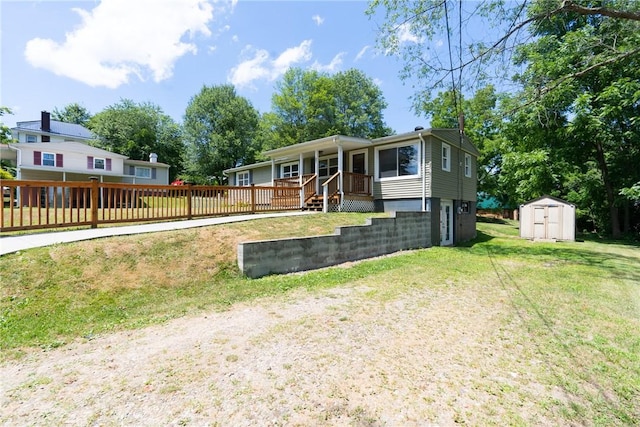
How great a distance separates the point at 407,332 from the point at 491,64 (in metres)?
6.53

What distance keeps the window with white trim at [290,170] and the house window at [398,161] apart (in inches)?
224

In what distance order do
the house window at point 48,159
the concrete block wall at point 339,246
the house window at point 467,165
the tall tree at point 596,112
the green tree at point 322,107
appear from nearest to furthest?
the concrete block wall at point 339,246, the tall tree at point 596,112, the house window at point 467,165, the house window at point 48,159, the green tree at point 322,107

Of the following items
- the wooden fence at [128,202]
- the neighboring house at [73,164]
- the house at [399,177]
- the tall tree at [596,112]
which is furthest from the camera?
the neighboring house at [73,164]

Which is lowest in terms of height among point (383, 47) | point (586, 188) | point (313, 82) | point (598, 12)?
point (586, 188)

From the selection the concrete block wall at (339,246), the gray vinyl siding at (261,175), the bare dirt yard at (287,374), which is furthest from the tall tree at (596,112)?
the gray vinyl siding at (261,175)

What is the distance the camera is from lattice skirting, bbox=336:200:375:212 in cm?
1294

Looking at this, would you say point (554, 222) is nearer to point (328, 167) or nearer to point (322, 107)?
point (328, 167)

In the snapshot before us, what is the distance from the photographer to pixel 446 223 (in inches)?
548

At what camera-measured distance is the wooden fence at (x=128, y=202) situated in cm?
661

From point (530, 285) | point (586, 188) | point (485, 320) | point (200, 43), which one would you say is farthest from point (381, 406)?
point (586, 188)

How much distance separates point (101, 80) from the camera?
35562 mm

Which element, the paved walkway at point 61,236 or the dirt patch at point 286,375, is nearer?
the dirt patch at point 286,375

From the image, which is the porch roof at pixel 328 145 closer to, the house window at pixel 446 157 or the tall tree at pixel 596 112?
the house window at pixel 446 157

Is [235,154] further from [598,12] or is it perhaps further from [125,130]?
[598,12]
